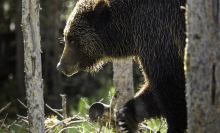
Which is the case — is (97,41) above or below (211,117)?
above

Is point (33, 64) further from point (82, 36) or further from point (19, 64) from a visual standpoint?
point (19, 64)

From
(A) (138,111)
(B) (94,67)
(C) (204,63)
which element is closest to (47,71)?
(B) (94,67)

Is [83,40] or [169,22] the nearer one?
[169,22]

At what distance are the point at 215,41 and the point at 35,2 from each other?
195 centimetres

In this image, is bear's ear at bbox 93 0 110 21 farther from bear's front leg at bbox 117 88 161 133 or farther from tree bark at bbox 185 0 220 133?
tree bark at bbox 185 0 220 133

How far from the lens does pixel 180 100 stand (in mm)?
4109

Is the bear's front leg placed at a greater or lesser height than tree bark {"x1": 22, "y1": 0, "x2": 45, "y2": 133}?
lesser

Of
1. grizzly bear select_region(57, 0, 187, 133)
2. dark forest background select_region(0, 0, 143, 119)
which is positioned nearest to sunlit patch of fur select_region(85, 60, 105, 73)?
grizzly bear select_region(57, 0, 187, 133)

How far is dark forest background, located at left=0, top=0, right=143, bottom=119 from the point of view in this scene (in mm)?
12234

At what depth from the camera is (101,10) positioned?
4.55 meters

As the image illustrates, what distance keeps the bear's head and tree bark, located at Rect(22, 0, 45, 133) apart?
927 mm

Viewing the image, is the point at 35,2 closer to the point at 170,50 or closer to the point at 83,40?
the point at 83,40

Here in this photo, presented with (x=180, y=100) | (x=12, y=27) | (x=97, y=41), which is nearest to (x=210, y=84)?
(x=180, y=100)

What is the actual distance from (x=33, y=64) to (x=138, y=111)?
190 cm
